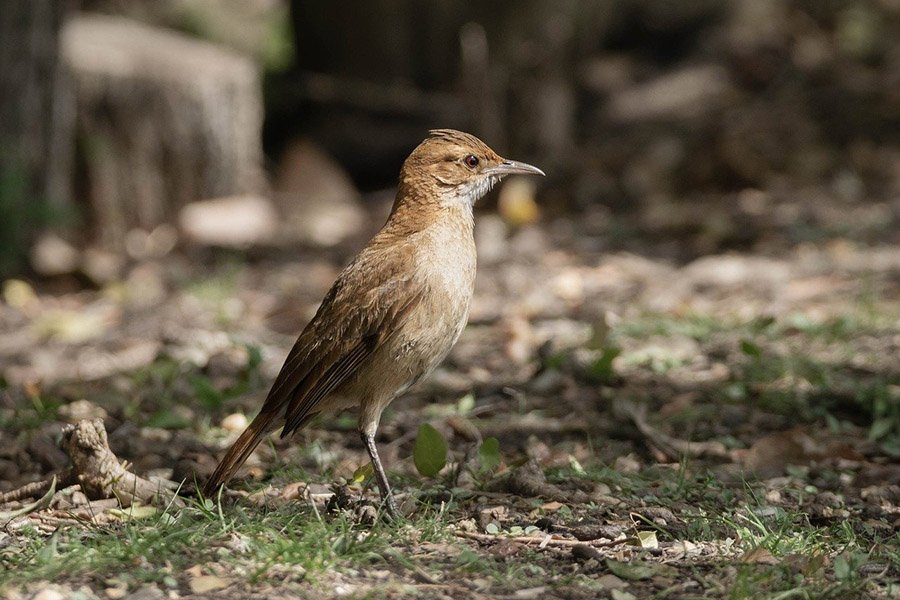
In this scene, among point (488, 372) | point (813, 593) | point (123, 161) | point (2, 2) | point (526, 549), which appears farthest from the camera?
point (123, 161)

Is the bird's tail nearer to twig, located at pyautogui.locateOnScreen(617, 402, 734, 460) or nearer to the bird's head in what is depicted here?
the bird's head

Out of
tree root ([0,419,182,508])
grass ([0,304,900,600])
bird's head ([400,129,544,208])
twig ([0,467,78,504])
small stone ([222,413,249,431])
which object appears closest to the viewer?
grass ([0,304,900,600])

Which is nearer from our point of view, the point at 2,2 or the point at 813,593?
the point at 813,593

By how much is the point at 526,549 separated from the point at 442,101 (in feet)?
27.8

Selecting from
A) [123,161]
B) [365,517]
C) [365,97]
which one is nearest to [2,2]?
[123,161]

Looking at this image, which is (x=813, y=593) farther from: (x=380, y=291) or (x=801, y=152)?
(x=801, y=152)

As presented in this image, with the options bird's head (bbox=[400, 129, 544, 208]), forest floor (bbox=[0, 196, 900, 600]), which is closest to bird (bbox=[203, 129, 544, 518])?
bird's head (bbox=[400, 129, 544, 208])

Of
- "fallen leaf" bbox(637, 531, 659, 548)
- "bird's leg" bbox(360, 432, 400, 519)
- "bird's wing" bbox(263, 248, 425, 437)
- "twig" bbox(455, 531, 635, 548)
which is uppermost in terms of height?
"bird's wing" bbox(263, 248, 425, 437)

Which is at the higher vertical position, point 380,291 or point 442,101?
point 442,101

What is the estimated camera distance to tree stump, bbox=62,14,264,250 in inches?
392

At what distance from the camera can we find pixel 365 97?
40.6 ft

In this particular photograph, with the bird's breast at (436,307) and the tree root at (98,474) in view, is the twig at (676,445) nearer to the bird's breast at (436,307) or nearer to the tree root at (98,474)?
the bird's breast at (436,307)

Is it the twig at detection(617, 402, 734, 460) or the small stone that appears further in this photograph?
the small stone

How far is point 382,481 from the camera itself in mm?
4391
